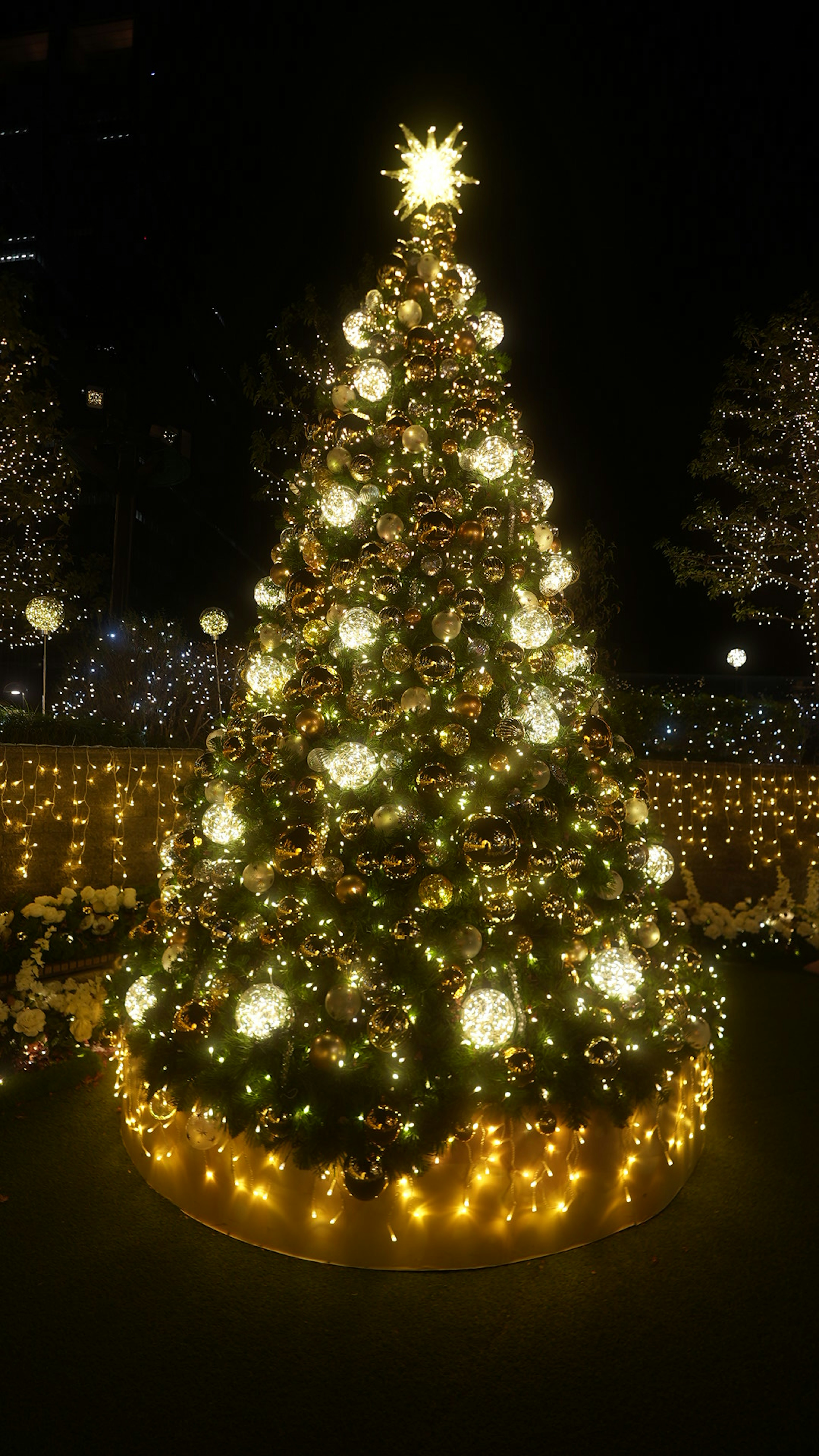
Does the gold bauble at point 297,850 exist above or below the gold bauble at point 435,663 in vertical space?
below

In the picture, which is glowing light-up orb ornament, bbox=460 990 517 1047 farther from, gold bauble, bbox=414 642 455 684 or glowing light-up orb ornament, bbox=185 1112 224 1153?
gold bauble, bbox=414 642 455 684

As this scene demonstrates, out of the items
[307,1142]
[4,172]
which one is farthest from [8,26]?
[307,1142]

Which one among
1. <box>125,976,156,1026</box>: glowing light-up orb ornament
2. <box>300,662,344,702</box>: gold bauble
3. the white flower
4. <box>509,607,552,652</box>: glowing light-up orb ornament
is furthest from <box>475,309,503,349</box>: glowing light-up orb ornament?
the white flower

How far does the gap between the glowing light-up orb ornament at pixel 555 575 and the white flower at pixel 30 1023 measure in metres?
2.98

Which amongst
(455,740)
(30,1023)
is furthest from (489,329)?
(30,1023)

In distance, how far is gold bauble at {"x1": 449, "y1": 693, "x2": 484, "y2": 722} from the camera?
2.56 metres

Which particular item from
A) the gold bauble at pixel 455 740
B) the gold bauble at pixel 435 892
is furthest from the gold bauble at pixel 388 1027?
the gold bauble at pixel 455 740

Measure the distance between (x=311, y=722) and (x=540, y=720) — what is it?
0.75 m

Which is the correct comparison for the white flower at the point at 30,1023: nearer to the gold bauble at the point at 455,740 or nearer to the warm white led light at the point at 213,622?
the gold bauble at the point at 455,740

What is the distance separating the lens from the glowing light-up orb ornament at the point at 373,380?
115 inches

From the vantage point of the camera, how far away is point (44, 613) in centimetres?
661

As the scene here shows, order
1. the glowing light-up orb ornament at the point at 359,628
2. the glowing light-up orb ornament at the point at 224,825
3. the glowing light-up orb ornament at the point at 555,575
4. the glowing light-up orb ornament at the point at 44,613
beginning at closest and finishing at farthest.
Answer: the glowing light-up orb ornament at the point at 359,628 → the glowing light-up orb ornament at the point at 224,825 → the glowing light-up orb ornament at the point at 555,575 → the glowing light-up orb ornament at the point at 44,613

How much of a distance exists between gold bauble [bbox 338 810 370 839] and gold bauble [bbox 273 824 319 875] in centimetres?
9

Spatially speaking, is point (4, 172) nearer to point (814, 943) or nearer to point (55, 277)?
point (55, 277)
